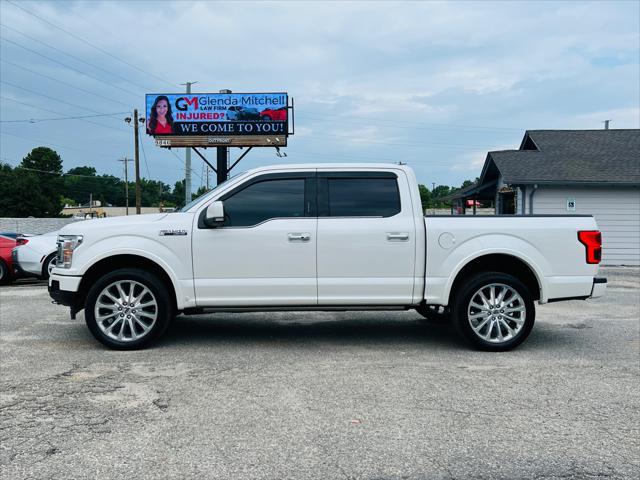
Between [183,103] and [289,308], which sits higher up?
[183,103]

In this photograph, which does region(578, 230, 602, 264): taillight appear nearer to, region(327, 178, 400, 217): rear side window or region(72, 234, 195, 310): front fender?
region(327, 178, 400, 217): rear side window

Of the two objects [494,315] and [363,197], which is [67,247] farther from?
[494,315]

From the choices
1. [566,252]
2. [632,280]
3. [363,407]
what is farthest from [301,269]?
[632,280]

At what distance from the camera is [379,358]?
5.85m

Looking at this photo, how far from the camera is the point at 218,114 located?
26750mm

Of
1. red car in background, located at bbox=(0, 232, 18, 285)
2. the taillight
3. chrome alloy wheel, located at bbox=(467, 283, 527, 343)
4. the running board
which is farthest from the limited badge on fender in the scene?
red car in background, located at bbox=(0, 232, 18, 285)

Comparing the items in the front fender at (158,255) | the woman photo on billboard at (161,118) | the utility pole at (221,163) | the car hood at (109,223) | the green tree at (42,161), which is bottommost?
the front fender at (158,255)

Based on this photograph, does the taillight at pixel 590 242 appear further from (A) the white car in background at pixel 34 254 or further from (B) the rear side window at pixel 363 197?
(A) the white car in background at pixel 34 254

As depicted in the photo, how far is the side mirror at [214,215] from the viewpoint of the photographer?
5.79 metres

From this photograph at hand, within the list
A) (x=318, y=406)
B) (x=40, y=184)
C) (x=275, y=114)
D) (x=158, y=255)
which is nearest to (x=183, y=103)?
(x=275, y=114)

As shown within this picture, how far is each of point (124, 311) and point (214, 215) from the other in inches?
57.3

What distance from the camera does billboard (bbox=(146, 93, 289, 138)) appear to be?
26719 millimetres

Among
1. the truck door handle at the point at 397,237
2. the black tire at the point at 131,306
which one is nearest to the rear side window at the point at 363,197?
the truck door handle at the point at 397,237

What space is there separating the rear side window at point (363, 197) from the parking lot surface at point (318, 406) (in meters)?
1.53
